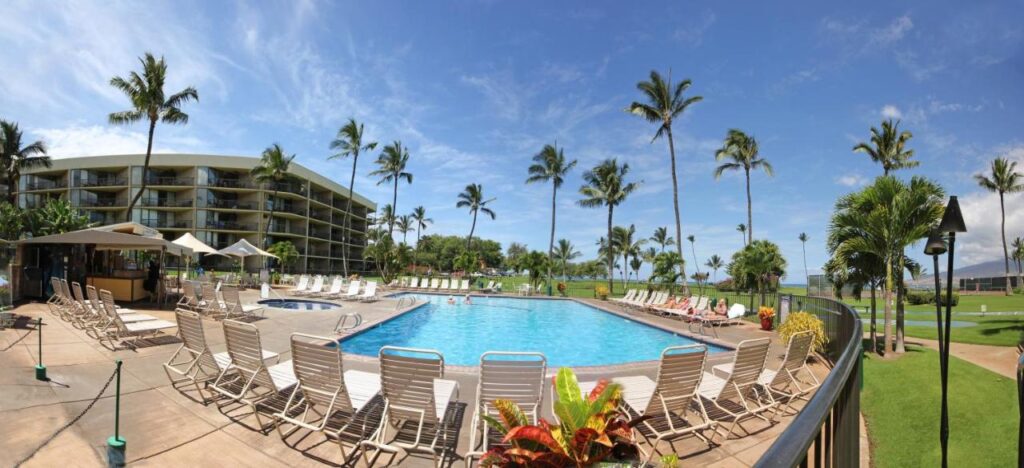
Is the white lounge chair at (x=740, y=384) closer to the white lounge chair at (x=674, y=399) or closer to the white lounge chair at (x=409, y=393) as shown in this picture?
the white lounge chair at (x=674, y=399)

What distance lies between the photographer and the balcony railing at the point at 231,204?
4691cm

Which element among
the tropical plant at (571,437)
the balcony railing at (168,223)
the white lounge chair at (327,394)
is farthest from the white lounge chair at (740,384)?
the balcony railing at (168,223)

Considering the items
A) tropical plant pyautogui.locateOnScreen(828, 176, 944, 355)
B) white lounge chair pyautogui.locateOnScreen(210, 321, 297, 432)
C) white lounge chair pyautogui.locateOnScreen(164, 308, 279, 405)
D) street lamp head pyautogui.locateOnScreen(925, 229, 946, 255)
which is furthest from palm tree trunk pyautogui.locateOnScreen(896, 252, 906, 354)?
white lounge chair pyautogui.locateOnScreen(164, 308, 279, 405)

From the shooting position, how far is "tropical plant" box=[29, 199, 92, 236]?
27.7 metres

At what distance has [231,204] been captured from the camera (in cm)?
4806

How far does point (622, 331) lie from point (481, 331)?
208 inches

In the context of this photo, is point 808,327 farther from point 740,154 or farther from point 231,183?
point 231,183

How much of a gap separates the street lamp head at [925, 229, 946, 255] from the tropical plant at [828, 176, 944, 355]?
7.07 ft

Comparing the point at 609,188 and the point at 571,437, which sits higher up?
the point at 609,188

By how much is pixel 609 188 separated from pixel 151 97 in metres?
29.6

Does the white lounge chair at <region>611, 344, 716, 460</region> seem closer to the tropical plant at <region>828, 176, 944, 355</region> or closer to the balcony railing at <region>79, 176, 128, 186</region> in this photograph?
the tropical plant at <region>828, 176, 944, 355</region>

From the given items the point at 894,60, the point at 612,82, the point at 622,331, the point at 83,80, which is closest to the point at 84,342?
the point at 83,80

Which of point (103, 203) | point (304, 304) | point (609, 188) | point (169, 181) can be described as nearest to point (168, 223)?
point (169, 181)

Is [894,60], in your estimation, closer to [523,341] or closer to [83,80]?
[523,341]
